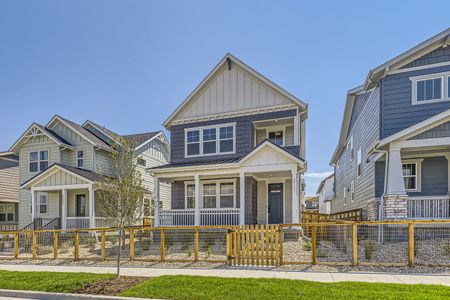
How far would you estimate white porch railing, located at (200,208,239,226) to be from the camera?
1456 cm

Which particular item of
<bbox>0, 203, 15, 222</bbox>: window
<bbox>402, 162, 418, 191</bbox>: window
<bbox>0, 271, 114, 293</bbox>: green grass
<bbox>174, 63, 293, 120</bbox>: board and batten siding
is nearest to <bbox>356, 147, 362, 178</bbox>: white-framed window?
<bbox>402, 162, 418, 191</bbox>: window

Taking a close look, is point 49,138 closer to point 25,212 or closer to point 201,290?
point 25,212

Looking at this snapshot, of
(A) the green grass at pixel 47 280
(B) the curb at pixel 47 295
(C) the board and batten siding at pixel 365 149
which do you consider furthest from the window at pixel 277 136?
(B) the curb at pixel 47 295

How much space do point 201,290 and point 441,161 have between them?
11.6 metres

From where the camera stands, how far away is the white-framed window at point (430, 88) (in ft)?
39.2

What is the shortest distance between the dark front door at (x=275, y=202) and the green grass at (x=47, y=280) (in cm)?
947

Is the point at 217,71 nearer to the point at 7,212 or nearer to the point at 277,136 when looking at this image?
the point at 277,136

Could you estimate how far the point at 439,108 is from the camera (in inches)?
469

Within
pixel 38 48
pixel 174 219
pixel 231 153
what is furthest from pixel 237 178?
pixel 38 48

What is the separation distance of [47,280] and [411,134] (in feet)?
40.8

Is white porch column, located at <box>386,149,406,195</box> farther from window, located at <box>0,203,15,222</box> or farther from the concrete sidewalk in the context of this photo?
window, located at <box>0,203,15,222</box>

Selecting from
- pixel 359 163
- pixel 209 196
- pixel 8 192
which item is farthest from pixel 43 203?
pixel 359 163

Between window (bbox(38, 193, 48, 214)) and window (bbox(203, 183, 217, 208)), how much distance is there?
11782 mm

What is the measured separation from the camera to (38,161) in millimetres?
20828
